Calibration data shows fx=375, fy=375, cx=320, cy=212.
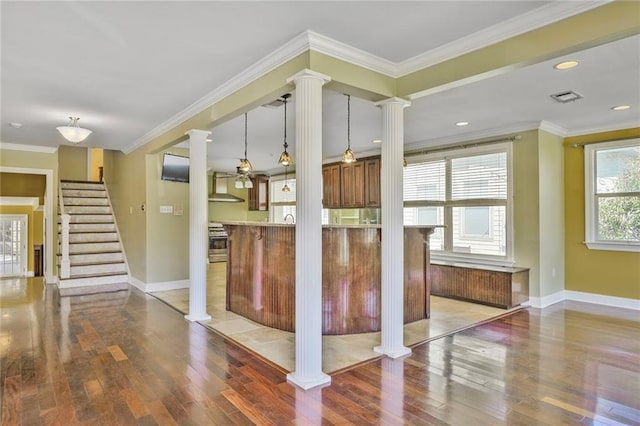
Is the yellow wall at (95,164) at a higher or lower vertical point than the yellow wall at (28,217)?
higher

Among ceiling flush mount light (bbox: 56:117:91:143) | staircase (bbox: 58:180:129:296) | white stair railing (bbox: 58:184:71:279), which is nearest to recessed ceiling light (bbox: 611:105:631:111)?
ceiling flush mount light (bbox: 56:117:91:143)

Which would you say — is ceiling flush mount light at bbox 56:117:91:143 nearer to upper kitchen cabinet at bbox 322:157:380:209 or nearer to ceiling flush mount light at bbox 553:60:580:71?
upper kitchen cabinet at bbox 322:157:380:209

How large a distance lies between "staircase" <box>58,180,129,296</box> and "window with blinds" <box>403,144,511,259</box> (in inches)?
217

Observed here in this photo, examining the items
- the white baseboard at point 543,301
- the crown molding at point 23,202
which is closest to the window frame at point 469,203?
the white baseboard at point 543,301

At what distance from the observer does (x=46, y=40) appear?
2.83 metres

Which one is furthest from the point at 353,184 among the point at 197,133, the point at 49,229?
the point at 49,229

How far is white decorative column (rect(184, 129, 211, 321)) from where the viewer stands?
14.9 ft

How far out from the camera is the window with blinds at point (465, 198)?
18.4 feet

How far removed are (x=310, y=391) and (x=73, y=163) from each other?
8935 mm

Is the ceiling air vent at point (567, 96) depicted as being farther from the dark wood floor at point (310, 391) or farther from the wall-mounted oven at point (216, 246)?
the wall-mounted oven at point (216, 246)

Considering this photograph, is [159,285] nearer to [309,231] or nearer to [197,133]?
[197,133]

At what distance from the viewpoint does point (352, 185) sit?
7738 mm

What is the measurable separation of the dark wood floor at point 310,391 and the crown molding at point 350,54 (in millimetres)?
2529

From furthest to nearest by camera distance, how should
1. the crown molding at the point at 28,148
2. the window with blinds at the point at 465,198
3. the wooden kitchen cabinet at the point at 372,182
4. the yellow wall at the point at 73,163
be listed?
the yellow wall at the point at 73,163, the wooden kitchen cabinet at the point at 372,182, the crown molding at the point at 28,148, the window with blinds at the point at 465,198
